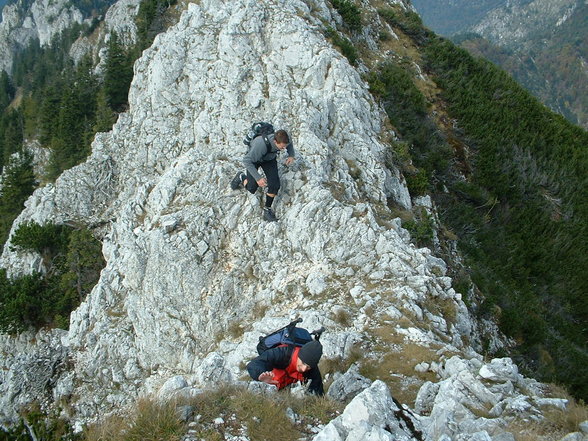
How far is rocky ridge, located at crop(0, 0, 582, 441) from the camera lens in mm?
8094

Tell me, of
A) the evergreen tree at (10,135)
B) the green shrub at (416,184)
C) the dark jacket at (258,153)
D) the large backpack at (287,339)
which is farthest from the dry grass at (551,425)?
the evergreen tree at (10,135)

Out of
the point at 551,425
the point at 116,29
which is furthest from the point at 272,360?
the point at 116,29

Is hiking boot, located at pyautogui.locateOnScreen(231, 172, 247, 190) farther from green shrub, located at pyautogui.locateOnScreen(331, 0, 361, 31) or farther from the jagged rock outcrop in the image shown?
the jagged rock outcrop

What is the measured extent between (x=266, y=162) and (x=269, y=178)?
1.85ft

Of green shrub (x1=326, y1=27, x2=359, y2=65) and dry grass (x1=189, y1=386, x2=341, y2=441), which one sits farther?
green shrub (x1=326, y1=27, x2=359, y2=65)

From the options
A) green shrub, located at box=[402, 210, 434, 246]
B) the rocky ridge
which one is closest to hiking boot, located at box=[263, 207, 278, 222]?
the rocky ridge

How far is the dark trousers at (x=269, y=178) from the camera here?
12.2 m

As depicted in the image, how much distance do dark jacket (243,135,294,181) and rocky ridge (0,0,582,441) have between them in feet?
6.41

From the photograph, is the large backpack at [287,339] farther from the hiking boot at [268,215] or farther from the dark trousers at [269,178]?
the hiking boot at [268,215]

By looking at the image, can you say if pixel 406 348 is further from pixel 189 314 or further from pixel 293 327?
pixel 189 314

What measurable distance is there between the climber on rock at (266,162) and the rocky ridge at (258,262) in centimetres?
71

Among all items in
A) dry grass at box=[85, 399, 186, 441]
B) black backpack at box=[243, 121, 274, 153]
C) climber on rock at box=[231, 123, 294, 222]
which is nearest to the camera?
dry grass at box=[85, 399, 186, 441]

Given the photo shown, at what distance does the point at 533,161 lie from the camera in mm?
→ 28516

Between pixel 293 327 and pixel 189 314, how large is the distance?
773 centimetres
